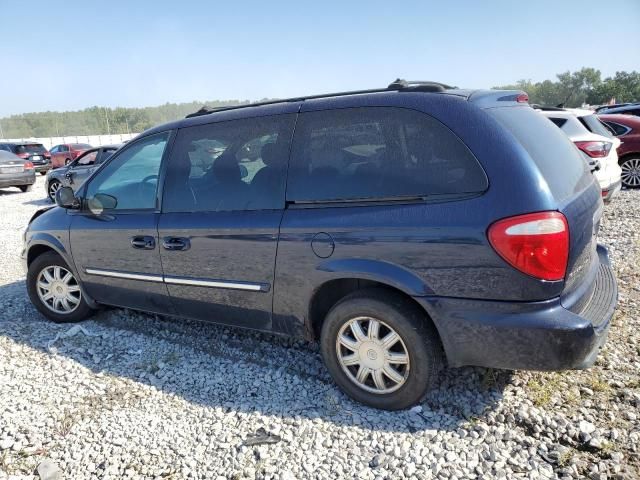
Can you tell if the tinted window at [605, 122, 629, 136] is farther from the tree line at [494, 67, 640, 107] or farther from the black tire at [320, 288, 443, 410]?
the tree line at [494, 67, 640, 107]

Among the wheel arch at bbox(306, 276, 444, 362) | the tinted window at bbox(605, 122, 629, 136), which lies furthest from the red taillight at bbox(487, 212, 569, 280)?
the tinted window at bbox(605, 122, 629, 136)

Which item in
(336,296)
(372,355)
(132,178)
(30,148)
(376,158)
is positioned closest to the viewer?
(376,158)

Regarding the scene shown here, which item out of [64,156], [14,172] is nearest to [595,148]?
[14,172]

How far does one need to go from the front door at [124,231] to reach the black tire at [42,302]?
1.03 ft

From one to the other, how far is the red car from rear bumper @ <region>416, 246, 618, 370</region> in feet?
28.6

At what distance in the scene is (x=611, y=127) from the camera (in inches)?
383

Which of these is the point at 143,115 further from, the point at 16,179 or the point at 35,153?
the point at 16,179

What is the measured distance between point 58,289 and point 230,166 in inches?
92.1

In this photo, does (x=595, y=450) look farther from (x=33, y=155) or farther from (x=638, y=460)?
(x=33, y=155)

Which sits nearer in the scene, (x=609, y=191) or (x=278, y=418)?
(x=278, y=418)

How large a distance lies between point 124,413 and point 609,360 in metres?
3.19

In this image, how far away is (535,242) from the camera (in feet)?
7.20

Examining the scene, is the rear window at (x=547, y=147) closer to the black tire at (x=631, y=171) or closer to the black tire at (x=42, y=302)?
the black tire at (x=42, y=302)

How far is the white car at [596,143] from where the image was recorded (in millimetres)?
7039
